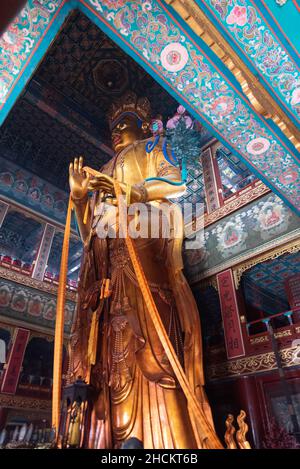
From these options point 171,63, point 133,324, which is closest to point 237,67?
point 171,63

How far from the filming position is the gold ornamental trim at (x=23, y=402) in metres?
4.89

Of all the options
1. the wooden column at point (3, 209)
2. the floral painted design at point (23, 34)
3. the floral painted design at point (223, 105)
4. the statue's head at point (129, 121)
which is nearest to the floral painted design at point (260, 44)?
the floral painted design at point (223, 105)

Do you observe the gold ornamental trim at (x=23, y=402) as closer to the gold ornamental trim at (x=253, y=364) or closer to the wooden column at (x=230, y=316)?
the gold ornamental trim at (x=253, y=364)

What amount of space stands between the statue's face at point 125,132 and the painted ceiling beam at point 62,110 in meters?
1.67

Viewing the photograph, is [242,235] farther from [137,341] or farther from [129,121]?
[129,121]

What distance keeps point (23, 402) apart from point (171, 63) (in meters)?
5.24

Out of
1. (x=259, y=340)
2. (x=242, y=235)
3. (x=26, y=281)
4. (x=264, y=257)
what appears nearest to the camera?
(x=259, y=340)

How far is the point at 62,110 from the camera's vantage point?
5.84 meters

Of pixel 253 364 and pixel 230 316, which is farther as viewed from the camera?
pixel 230 316

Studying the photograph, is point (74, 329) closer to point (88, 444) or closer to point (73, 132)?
point (88, 444)

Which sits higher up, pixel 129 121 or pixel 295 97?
pixel 129 121

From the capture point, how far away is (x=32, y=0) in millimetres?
1979

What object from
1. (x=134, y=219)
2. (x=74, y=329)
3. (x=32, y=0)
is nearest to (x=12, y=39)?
(x=32, y=0)

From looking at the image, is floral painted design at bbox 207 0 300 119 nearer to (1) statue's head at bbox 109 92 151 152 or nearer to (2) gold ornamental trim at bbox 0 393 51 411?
(1) statue's head at bbox 109 92 151 152
